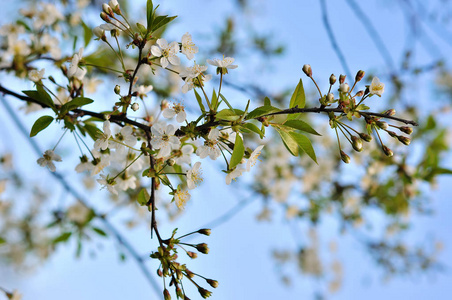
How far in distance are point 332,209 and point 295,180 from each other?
21.5 inches

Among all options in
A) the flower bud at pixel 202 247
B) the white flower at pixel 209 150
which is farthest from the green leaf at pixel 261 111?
the flower bud at pixel 202 247

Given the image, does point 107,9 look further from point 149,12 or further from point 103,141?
point 103,141

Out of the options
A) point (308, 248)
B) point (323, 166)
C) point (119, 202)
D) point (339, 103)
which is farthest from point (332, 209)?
point (339, 103)

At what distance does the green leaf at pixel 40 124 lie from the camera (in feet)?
3.91

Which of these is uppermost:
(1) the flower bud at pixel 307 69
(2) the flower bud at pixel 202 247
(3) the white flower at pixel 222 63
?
(3) the white flower at pixel 222 63

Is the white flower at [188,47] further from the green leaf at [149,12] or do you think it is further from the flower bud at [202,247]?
the flower bud at [202,247]

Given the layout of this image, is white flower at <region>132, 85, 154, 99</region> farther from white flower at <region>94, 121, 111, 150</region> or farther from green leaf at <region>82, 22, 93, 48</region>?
green leaf at <region>82, 22, 93, 48</region>

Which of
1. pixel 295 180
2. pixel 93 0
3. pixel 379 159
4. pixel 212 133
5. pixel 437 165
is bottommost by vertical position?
pixel 212 133

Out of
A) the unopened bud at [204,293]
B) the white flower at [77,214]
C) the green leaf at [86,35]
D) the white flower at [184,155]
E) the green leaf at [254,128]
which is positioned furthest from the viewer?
the white flower at [77,214]

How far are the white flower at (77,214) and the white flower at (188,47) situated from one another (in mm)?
1752

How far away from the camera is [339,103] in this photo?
3.37 feet

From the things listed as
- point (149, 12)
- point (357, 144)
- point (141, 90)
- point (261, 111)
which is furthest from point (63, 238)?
point (357, 144)

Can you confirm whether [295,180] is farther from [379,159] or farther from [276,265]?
[276,265]

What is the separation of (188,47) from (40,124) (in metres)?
0.55
